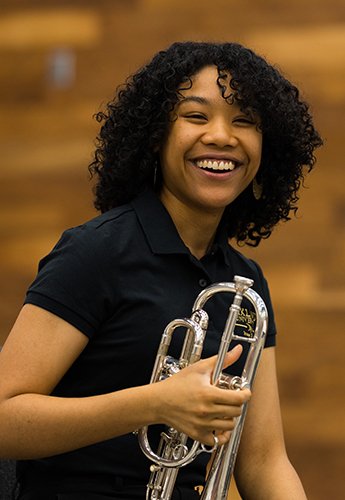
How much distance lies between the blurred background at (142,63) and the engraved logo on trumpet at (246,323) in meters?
1.34

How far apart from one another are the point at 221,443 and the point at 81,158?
6.07 ft

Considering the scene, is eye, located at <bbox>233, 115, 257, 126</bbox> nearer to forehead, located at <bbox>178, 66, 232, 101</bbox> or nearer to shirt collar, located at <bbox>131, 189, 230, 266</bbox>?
forehead, located at <bbox>178, 66, 232, 101</bbox>

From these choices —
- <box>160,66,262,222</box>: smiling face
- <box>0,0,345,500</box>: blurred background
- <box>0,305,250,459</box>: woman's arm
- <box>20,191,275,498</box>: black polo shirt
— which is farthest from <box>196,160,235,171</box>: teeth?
<box>0,0,345,500</box>: blurred background

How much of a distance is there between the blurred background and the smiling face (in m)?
1.36

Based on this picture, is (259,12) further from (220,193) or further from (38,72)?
(220,193)

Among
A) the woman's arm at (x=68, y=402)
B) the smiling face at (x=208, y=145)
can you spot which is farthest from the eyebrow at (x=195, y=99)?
the woman's arm at (x=68, y=402)

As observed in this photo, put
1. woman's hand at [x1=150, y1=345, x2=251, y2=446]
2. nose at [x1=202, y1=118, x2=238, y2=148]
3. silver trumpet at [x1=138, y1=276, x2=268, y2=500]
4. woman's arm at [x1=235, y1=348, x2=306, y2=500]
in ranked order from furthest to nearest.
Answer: woman's arm at [x1=235, y1=348, x2=306, y2=500] < nose at [x1=202, y1=118, x2=238, y2=148] < silver trumpet at [x1=138, y1=276, x2=268, y2=500] < woman's hand at [x1=150, y1=345, x2=251, y2=446]

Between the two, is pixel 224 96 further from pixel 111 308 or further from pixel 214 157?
pixel 111 308

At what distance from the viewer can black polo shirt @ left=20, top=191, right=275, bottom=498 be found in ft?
5.38

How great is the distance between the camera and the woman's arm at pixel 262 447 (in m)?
1.87

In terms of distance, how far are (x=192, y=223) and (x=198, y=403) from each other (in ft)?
1.33

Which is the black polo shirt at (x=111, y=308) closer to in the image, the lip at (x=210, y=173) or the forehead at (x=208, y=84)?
the lip at (x=210, y=173)

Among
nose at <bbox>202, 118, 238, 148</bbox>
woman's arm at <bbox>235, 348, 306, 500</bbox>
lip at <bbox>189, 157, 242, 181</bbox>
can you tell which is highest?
nose at <bbox>202, 118, 238, 148</bbox>

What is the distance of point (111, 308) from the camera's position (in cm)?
167
